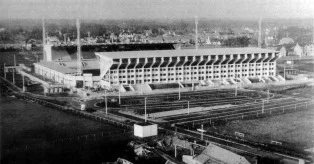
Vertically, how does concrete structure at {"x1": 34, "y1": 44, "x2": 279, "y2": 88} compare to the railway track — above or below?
above

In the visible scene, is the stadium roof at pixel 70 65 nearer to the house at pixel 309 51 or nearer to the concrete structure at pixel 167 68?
the concrete structure at pixel 167 68

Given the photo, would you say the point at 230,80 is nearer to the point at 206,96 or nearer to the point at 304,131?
the point at 206,96

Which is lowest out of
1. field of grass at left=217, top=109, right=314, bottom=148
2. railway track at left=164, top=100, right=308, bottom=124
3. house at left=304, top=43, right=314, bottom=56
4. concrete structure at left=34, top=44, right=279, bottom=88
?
field of grass at left=217, top=109, right=314, bottom=148

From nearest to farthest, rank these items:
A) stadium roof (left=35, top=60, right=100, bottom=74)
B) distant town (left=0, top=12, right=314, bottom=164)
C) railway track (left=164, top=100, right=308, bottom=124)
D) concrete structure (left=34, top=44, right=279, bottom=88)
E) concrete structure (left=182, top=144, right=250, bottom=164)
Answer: concrete structure (left=182, top=144, right=250, bottom=164), distant town (left=0, top=12, right=314, bottom=164), railway track (left=164, top=100, right=308, bottom=124), concrete structure (left=34, top=44, right=279, bottom=88), stadium roof (left=35, top=60, right=100, bottom=74)

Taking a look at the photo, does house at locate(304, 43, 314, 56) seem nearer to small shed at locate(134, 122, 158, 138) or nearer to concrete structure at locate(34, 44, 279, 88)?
concrete structure at locate(34, 44, 279, 88)

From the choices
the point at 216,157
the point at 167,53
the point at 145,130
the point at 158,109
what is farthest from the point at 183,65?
the point at 216,157

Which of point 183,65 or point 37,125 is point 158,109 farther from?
point 183,65

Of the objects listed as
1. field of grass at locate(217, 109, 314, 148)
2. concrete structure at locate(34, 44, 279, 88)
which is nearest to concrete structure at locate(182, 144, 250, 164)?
field of grass at locate(217, 109, 314, 148)

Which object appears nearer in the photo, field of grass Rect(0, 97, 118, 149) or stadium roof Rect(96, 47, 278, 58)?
field of grass Rect(0, 97, 118, 149)
